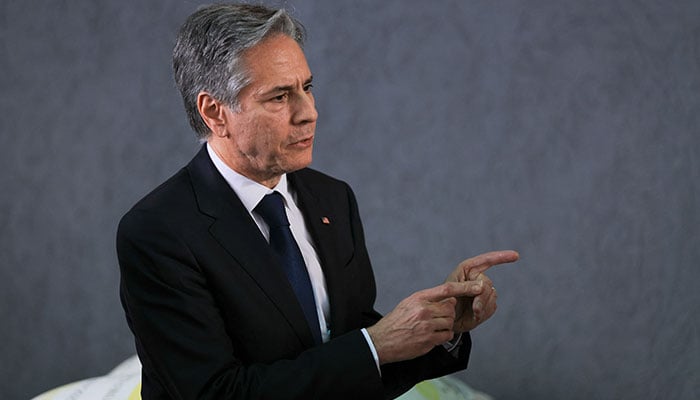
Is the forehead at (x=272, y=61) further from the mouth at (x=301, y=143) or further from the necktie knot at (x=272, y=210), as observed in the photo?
the necktie knot at (x=272, y=210)

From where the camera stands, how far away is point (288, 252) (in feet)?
5.33

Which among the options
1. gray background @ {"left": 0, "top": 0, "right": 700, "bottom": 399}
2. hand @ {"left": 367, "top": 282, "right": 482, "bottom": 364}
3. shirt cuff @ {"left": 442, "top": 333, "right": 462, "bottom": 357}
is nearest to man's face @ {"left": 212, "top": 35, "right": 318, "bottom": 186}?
hand @ {"left": 367, "top": 282, "right": 482, "bottom": 364}

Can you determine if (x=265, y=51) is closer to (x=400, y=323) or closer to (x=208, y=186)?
(x=208, y=186)

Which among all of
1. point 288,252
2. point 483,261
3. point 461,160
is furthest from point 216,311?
point 461,160

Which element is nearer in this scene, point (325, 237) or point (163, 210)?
point (163, 210)

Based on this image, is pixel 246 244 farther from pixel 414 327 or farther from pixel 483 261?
pixel 483 261

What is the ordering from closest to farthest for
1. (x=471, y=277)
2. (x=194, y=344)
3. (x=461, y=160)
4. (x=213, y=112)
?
1. (x=194, y=344)
2. (x=213, y=112)
3. (x=471, y=277)
4. (x=461, y=160)

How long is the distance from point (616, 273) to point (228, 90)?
7.74 feet

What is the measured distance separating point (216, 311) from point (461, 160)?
2211 millimetres

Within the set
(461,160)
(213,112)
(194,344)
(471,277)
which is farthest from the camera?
(461,160)

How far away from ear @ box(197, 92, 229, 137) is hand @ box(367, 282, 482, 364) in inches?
16.7

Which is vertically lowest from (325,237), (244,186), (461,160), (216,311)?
(216,311)

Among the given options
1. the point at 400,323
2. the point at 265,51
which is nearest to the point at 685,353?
the point at 400,323

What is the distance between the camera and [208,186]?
1610 mm
